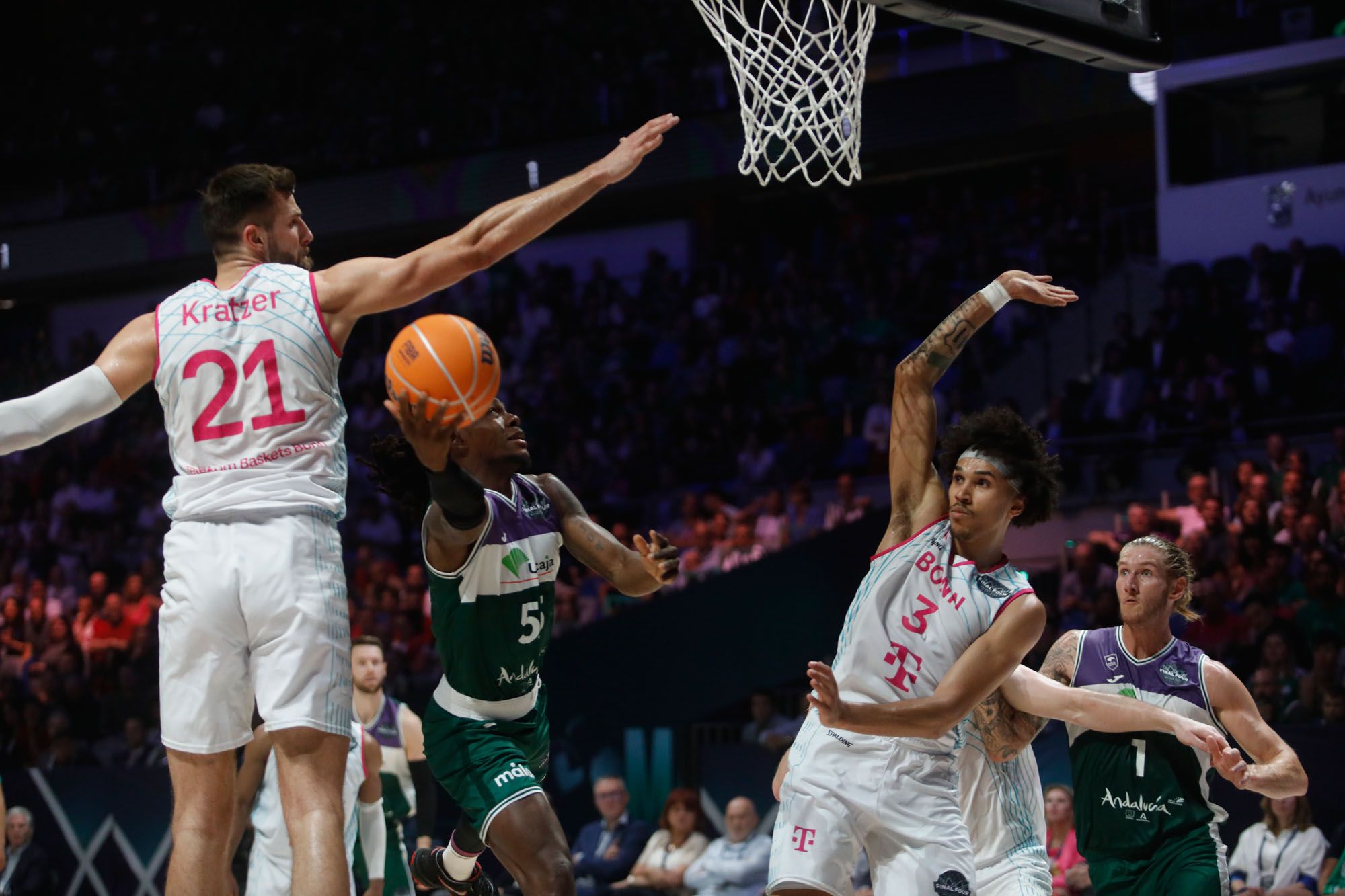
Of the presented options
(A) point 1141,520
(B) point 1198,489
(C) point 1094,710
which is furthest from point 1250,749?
(B) point 1198,489

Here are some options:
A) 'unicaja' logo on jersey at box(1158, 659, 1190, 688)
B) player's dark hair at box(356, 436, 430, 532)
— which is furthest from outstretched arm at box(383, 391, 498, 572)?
'unicaja' logo on jersey at box(1158, 659, 1190, 688)

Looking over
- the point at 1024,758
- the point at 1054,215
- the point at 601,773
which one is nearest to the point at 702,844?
the point at 601,773

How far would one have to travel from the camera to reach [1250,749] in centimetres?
574

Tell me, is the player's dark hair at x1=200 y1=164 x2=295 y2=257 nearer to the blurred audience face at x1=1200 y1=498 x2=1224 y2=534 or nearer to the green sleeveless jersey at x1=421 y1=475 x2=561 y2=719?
the green sleeveless jersey at x1=421 y1=475 x2=561 y2=719

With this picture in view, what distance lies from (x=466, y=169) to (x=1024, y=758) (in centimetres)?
1471

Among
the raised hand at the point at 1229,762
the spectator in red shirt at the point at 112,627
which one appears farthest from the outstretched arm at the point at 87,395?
the spectator in red shirt at the point at 112,627

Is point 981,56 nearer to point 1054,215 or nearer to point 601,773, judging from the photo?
point 1054,215

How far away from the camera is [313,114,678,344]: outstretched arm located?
13.9ft

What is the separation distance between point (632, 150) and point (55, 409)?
69.0 inches

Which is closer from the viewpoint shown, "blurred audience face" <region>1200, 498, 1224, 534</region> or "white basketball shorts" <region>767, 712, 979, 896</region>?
"white basketball shorts" <region>767, 712, 979, 896</region>

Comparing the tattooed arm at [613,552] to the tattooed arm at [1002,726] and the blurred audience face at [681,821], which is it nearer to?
the tattooed arm at [1002,726]

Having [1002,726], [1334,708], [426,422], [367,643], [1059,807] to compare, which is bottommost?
[1059,807]

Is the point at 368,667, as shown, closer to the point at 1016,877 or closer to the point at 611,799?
the point at 611,799

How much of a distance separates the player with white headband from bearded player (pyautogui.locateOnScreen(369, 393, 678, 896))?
71 centimetres
